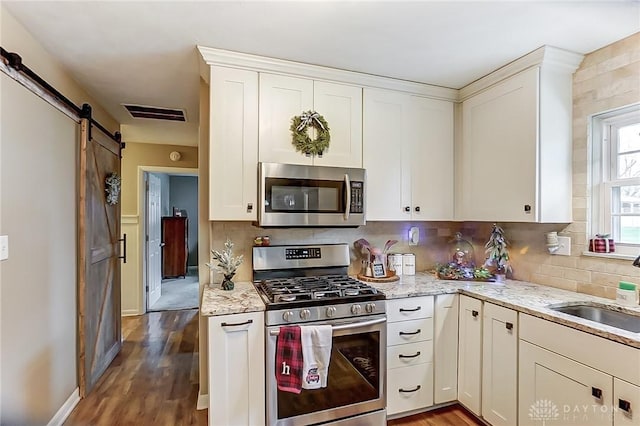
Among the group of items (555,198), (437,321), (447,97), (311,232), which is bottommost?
(437,321)

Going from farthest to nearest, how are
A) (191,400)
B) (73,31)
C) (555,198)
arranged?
(191,400), (555,198), (73,31)

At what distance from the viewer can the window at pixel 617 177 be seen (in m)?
1.98

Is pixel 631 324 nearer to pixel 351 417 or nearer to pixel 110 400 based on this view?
pixel 351 417

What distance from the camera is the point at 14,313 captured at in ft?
5.58

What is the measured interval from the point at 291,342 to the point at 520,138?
1991mm

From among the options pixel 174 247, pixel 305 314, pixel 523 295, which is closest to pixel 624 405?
pixel 523 295

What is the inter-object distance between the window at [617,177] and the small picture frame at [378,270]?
54.4 inches

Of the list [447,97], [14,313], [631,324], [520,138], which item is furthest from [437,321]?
[14,313]

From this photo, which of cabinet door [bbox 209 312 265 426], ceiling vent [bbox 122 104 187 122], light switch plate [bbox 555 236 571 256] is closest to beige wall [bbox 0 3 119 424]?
ceiling vent [bbox 122 104 187 122]

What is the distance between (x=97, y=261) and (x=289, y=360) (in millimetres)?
2007

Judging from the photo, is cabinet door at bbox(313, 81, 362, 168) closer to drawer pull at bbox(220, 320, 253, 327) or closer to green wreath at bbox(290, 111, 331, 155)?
green wreath at bbox(290, 111, 331, 155)

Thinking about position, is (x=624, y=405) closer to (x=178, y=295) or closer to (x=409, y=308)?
(x=409, y=308)

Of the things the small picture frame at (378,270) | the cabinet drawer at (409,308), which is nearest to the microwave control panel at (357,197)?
the small picture frame at (378,270)

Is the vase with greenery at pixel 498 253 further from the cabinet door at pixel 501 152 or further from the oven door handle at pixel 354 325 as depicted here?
the oven door handle at pixel 354 325
